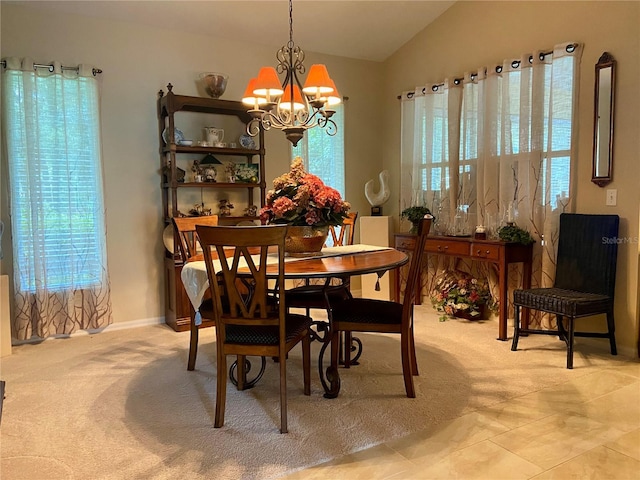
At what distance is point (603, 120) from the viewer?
3402 mm

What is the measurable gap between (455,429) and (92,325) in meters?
3.07

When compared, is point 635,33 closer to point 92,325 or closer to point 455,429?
point 455,429

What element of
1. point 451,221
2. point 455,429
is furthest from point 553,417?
point 451,221

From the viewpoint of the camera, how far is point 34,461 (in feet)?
6.85

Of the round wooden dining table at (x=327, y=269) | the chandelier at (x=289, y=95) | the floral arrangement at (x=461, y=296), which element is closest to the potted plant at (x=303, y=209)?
the round wooden dining table at (x=327, y=269)

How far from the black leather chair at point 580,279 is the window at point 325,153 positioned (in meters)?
2.41

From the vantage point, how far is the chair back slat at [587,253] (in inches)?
130

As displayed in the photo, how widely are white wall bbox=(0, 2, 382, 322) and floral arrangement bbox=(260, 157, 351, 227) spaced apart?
1.85 m

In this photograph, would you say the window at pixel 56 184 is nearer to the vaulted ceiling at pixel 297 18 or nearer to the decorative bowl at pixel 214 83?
the vaulted ceiling at pixel 297 18

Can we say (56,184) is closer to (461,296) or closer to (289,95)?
(289,95)

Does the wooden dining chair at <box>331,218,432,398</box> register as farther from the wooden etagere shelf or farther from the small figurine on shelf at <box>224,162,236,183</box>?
the small figurine on shelf at <box>224,162,236,183</box>

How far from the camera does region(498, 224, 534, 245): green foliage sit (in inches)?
148

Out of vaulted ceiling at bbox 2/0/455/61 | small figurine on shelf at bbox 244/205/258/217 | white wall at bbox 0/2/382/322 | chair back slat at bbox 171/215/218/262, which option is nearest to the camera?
chair back slat at bbox 171/215/218/262

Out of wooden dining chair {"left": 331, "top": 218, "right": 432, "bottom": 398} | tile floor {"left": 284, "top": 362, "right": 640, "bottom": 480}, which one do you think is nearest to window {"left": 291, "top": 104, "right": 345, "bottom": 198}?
wooden dining chair {"left": 331, "top": 218, "right": 432, "bottom": 398}
